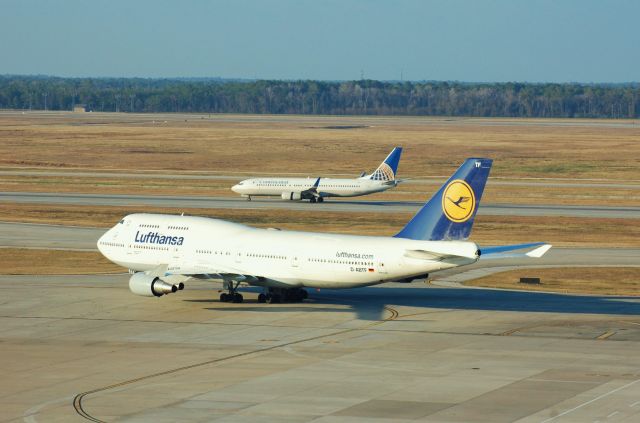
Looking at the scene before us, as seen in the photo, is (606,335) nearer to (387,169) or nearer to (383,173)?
(383,173)

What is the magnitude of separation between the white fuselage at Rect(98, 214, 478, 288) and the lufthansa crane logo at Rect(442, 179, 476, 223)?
1.79 metres

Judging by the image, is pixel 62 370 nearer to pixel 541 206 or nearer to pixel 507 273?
pixel 507 273

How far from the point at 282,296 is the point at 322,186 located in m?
69.1

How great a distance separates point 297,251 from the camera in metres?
64.4

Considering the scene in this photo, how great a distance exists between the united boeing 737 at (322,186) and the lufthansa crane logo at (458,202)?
240 feet

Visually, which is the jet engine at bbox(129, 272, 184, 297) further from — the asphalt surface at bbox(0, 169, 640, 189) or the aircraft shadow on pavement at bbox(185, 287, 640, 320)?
the asphalt surface at bbox(0, 169, 640, 189)

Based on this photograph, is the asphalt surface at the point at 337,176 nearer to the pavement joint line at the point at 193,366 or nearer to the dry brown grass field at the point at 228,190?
the dry brown grass field at the point at 228,190

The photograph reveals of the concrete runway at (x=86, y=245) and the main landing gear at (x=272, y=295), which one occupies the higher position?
the main landing gear at (x=272, y=295)

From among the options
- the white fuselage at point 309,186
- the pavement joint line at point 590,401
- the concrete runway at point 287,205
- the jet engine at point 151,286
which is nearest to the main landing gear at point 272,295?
the jet engine at point 151,286

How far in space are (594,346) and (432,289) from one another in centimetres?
2056

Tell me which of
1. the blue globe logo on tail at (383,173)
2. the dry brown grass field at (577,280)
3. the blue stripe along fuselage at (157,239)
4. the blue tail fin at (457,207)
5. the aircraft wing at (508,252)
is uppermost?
the blue tail fin at (457,207)

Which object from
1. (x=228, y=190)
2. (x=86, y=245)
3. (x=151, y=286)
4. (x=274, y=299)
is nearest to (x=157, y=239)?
(x=151, y=286)

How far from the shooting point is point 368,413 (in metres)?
41.9

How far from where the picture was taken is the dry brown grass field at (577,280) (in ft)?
247
